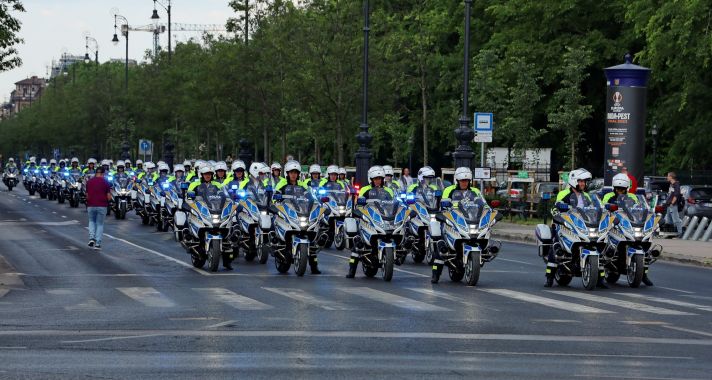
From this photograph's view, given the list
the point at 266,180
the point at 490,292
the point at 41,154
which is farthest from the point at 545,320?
the point at 41,154

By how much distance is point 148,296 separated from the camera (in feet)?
65.1

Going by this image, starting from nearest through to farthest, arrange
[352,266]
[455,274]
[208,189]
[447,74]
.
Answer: [455,274] → [352,266] → [208,189] → [447,74]

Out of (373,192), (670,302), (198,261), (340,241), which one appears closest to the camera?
(670,302)

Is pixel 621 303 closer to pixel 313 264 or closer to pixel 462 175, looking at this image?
pixel 462 175

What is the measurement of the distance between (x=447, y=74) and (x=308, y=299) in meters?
52.3

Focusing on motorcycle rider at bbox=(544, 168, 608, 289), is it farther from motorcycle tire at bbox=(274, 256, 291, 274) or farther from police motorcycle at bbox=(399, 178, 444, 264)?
police motorcycle at bbox=(399, 178, 444, 264)

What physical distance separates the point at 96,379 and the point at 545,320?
6767 millimetres

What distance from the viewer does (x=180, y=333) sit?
14.9 m

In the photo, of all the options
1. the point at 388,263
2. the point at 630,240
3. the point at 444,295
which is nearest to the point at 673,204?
the point at 630,240

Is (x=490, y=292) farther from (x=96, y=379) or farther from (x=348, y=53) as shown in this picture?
(x=348, y=53)

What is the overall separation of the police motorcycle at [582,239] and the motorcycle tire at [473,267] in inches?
47.6

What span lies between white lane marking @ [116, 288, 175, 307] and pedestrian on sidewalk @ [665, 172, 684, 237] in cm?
1978

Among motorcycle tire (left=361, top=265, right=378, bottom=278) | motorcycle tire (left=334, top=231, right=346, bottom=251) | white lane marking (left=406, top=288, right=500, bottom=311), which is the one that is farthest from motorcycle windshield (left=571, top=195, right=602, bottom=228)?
motorcycle tire (left=334, top=231, right=346, bottom=251)

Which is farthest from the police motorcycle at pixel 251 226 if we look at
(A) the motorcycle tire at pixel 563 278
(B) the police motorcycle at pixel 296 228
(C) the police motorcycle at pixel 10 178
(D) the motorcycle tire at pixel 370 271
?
(C) the police motorcycle at pixel 10 178
